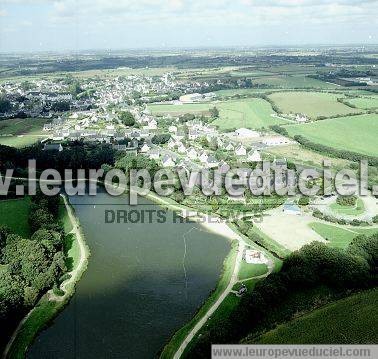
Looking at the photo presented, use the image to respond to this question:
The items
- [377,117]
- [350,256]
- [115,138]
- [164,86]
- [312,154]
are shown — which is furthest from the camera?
[164,86]

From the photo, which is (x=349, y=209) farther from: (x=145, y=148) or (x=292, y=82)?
(x=292, y=82)

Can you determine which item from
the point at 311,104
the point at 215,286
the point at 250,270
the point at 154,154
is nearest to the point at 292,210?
the point at 250,270

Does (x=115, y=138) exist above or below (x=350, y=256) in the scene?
above

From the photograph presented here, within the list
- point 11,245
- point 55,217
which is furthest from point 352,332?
point 55,217

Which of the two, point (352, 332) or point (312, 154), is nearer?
point (352, 332)

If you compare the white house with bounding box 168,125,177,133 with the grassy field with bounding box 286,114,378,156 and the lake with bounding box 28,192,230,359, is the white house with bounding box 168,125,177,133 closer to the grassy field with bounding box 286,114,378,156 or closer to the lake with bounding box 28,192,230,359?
the grassy field with bounding box 286,114,378,156

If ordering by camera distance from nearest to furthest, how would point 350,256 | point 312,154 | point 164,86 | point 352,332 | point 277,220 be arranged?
1. point 352,332
2. point 350,256
3. point 277,220
4. point 312,154
5. point 164,86

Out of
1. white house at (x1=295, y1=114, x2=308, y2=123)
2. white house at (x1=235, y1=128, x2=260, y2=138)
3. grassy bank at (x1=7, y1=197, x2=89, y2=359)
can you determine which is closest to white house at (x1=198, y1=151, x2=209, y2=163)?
white house at (x1=235, y1=128, x2=260, y2=138)

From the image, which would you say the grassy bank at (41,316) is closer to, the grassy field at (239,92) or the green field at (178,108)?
the green field at (178,108)

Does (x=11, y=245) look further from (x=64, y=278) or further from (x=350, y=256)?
(x=350, y=256)
